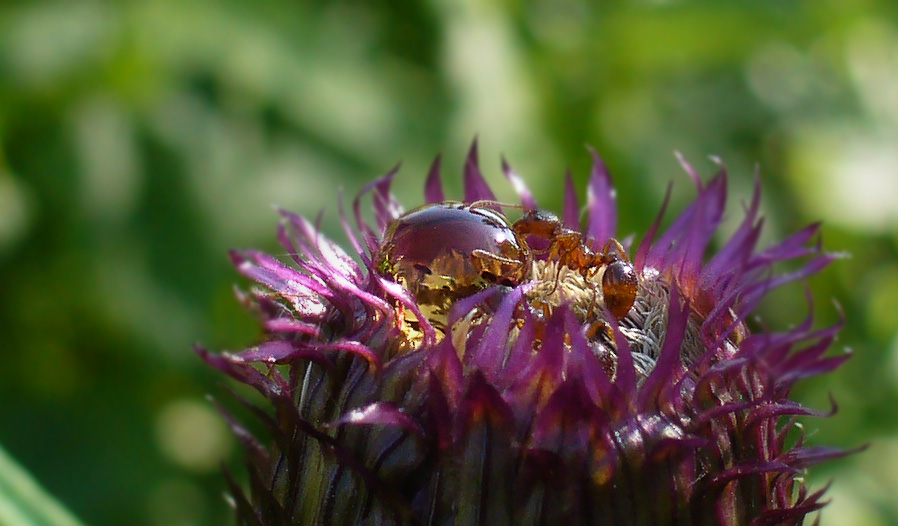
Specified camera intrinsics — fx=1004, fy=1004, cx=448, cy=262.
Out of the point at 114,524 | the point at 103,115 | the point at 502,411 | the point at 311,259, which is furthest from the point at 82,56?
the point at 502,411

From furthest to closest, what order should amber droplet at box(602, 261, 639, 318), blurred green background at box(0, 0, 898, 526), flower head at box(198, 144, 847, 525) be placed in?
1. blurred green background at box(0, 0, 898, 526)
2. amber droplet at box(602, 261, 639, 318)
3. flower head at box(198, 144, 847, 525)

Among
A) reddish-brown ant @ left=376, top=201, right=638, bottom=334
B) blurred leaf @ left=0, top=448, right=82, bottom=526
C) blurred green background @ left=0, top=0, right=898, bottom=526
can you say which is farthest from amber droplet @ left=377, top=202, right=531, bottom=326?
blurred green background @ left=0, top=0, right=898, bottom=526

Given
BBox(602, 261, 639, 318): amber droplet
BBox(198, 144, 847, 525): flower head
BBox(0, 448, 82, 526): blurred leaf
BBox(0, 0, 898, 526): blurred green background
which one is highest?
BBox(0, 0, 898, 526): blurred green background

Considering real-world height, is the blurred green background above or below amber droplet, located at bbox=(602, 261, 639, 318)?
above

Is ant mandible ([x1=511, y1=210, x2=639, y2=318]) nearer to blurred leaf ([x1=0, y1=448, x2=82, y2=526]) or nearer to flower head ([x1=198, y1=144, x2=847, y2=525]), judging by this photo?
flower head ([x1=198, y1=144, x2=847, y2=525])

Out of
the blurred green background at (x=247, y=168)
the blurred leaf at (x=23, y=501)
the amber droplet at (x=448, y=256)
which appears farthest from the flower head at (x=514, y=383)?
the blurred green background at (x=247, y=168)

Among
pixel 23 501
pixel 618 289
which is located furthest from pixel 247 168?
pixel 618 289

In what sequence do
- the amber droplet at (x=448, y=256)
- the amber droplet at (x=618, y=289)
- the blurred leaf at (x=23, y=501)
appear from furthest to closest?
the blurred leaf at (x=23, y=501) < the amber droplet at (x=618, y=289) < the amber droplet at (x=448, y=256)

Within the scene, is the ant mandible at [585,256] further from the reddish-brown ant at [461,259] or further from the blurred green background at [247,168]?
the blurred green background at [247,168]

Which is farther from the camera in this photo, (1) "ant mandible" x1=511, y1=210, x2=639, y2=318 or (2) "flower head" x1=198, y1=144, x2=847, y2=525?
(1) "ant mandible" x1=511, y1=210, x2=639, y2=318
